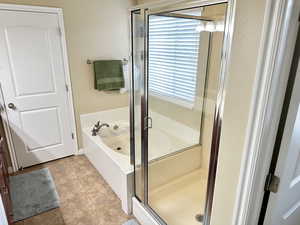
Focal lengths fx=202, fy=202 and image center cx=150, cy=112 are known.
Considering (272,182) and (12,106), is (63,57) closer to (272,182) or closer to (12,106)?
(12,106)

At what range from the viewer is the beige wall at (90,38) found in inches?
104

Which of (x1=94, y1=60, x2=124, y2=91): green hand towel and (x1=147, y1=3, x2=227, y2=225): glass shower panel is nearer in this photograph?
(x1=147, y1=3, x2=227, y2=225): glass shower panel

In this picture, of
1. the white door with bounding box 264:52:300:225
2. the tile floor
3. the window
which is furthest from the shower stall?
the white door with bounding box 264:52:300:225

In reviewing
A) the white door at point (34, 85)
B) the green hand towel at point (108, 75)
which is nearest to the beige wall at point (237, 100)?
the green hand towel at point (108, 75)

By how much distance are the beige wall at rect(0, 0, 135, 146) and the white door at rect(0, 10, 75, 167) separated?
0.51ft

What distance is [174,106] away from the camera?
8.55 ft

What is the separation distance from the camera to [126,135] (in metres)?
3.12

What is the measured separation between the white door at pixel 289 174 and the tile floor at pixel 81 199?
1408mm

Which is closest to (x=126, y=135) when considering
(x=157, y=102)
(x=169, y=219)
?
(x=157, y=102)

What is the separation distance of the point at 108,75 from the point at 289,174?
251 cm

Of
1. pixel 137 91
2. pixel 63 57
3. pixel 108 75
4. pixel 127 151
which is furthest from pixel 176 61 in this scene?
pixel 63 57

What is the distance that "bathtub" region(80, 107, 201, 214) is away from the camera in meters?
2.05

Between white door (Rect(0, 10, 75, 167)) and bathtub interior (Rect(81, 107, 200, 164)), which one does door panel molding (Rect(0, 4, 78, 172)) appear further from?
bathtub interior (Rect(81, 107, 200, 164))

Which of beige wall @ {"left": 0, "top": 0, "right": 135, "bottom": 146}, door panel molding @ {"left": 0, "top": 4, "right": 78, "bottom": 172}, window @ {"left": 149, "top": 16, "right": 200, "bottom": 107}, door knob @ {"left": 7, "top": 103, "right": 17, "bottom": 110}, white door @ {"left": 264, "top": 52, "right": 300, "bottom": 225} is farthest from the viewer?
beige wall @ {"left": 0, "top": 0, "right": 135, "bottom": 146}
